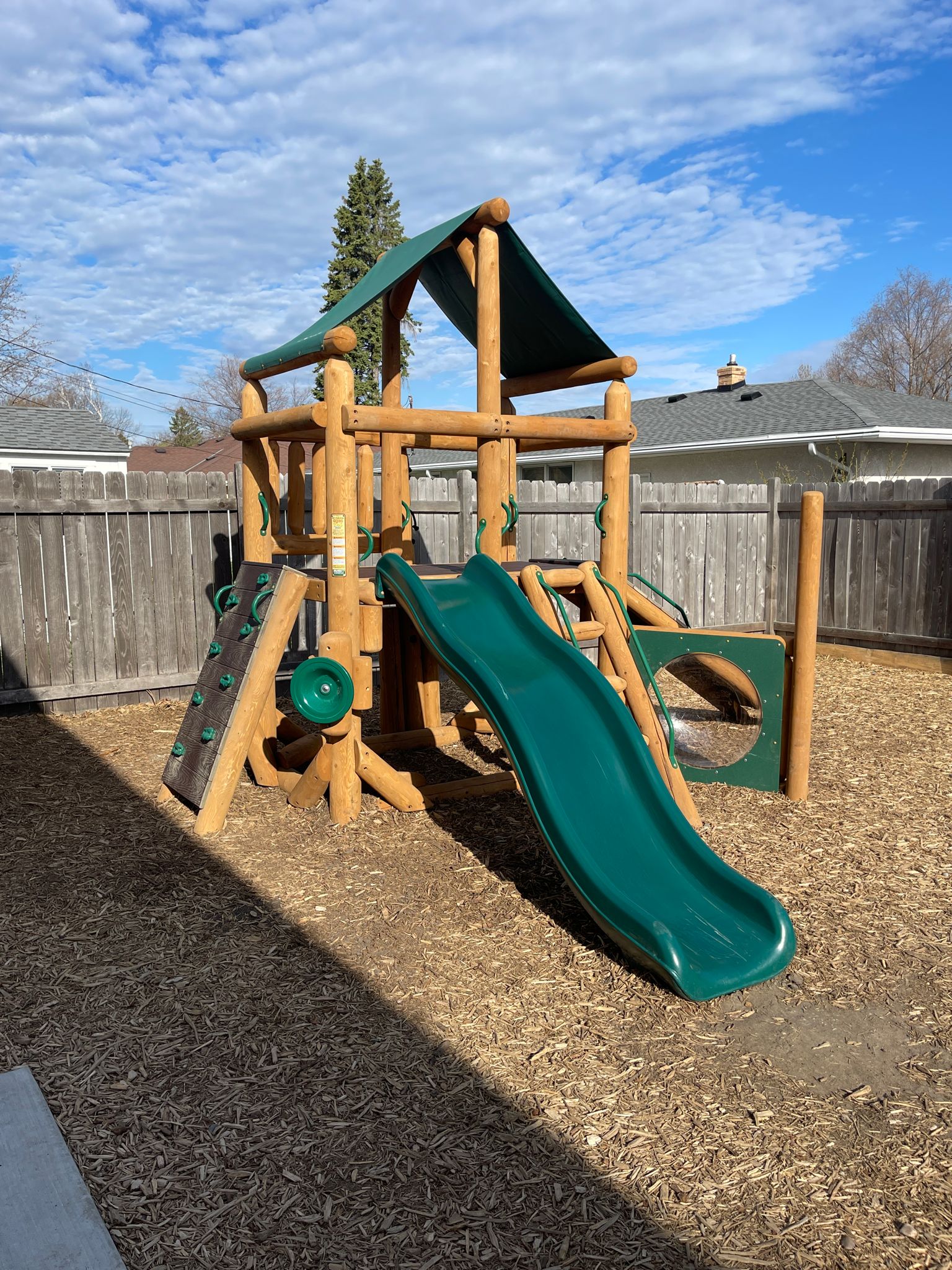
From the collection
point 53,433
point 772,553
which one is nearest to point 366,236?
point 53,433

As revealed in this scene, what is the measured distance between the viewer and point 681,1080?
2787mm

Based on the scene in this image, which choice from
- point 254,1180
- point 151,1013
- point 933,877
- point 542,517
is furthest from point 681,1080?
point 542,517

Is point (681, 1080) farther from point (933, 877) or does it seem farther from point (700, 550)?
point (700, 550)

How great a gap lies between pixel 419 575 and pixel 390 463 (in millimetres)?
1164

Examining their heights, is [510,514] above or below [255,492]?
below

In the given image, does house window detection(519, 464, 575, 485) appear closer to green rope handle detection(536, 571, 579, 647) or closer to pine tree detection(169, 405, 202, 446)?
green rope handle detection(536, 571, 579, 647)

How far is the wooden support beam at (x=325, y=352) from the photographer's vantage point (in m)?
4.77

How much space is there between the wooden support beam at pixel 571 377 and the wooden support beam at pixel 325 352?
5.81 feet

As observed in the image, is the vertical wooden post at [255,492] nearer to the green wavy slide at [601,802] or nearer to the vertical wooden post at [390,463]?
the vertical wooden post at [390,463]

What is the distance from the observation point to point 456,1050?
9.66 feet

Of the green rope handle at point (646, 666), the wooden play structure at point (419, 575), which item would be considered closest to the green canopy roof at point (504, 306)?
the wooden play structure at point (419, 575)

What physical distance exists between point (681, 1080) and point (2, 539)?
641 cm

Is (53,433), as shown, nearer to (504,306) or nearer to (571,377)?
(504,306)

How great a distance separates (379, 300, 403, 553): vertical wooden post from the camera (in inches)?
255
